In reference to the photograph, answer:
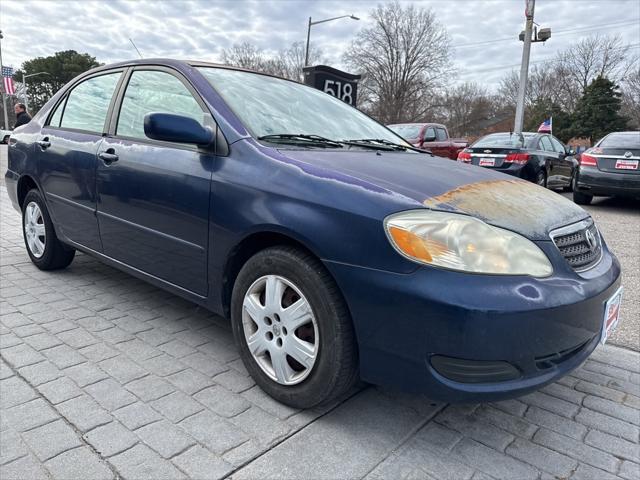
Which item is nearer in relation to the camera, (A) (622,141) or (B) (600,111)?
(A) (622,141)

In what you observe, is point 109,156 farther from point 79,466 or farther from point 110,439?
point 79,466

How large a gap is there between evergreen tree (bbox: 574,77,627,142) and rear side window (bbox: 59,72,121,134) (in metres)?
43.4

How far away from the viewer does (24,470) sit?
1.70m

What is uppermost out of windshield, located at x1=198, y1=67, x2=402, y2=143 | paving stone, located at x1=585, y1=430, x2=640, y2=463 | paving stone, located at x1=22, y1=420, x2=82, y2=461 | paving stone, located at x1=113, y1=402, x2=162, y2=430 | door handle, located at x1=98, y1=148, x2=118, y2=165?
windshield, located at x1=198, y1=67, x2=402, y2=143

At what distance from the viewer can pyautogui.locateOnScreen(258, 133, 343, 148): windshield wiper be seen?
2.37 metres

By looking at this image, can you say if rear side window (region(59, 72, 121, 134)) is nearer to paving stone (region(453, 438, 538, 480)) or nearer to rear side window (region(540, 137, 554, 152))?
paving stone (region(453, 438, 538, 480))

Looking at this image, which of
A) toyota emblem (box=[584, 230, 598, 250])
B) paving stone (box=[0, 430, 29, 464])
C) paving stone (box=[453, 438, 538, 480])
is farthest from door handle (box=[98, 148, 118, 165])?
toyota emblem (box=[584, 230, 598, 250])

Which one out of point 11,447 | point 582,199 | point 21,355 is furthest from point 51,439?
point 582,199

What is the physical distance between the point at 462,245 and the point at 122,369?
6.00 feet

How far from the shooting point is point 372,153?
→ 8.20ft

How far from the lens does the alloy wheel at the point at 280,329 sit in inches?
78.5

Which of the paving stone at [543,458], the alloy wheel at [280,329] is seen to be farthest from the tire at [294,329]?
the paving stone at [543,458]

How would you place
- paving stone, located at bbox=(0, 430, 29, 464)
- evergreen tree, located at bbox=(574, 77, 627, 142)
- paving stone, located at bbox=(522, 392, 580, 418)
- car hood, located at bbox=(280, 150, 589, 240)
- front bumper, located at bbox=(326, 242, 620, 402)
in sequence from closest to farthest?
1. front bumper, located at bbox=(326, 242, 620, 402)
2. paving stone, located at bbox=(0, 430, 29, 464)
3. car hood, located at bbox=(280, 150, 589, 240)
4. paving stone, located at bbox=(522, 392, 580, 418)
5. evergreen tree, located at bbox=(574, 77, 627, 142)

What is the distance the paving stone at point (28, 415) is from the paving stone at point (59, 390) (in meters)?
0.05
